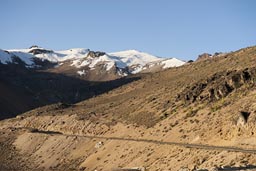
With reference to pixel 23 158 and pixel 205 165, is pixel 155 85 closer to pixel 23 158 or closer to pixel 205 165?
pixel 23 158

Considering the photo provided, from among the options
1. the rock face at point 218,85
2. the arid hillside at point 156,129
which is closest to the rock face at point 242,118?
the arid hillside at point 156,129

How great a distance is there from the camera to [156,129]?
64.4 meters

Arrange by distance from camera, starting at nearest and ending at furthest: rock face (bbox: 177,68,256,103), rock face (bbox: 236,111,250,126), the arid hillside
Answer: the arid hillside, rock face (bbox: 236,111,250,126), rock face (bbox: 177,68,256,103)

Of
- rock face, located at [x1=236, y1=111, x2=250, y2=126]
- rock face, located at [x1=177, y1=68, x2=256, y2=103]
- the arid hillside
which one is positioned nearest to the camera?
the arid hillside

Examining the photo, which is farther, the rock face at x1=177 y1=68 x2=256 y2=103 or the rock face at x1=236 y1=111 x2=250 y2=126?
the rock face at x1=177 y1=68 x2=256 y2=103

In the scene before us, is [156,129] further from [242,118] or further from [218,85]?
[242,118]

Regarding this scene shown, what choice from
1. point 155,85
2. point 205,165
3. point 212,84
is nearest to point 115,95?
point 155,85

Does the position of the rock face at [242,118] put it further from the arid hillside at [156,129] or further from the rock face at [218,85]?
the rock face at [218,85]

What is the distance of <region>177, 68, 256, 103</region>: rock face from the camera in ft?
201

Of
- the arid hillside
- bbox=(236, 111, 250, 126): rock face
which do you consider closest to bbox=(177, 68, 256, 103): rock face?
the arid hillside

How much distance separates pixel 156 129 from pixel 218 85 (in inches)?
392

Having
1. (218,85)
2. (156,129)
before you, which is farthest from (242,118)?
(156,129)

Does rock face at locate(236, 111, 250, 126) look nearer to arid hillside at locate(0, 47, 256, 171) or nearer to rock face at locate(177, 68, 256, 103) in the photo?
arid hillside at locate(0, 47, 256, 171)

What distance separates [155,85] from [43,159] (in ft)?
106
